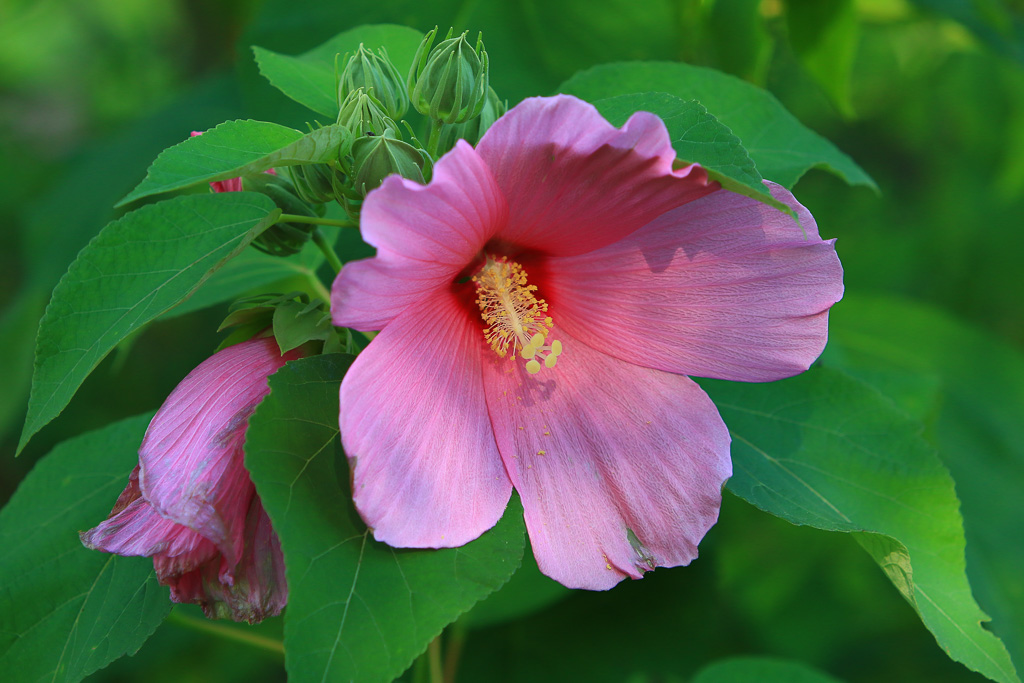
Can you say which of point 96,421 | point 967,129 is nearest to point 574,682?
point 96,421

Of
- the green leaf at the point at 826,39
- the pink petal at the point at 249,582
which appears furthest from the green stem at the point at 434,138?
the green leaf at the point at 826,39

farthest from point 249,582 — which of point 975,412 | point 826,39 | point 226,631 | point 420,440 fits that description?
point 975,412

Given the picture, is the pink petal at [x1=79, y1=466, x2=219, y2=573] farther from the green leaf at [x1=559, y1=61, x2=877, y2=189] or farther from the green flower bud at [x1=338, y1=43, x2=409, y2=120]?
the green leaf at [x1=559, y1=61, x2=877, y2=189]

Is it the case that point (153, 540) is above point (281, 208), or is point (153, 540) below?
below

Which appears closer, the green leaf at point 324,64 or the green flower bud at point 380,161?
the green flower bud at point 380,161

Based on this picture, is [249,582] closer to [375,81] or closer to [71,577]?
[71,577]

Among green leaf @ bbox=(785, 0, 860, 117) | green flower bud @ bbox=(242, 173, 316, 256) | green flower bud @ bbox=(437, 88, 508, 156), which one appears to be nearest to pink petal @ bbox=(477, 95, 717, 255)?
green flower bud @ bbox=(437, 88, 508, 156)

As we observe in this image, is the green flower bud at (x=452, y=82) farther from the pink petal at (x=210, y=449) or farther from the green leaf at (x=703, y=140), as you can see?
the pink petal at (x=210, y=449)
